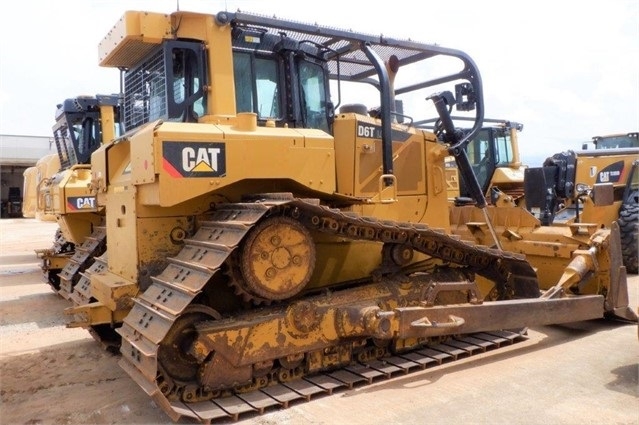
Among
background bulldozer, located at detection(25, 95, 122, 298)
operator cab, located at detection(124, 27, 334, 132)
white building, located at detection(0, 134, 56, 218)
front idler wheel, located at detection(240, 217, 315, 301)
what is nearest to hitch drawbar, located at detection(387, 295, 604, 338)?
front idler wheel, located at detection(240, 217, 315, 301)

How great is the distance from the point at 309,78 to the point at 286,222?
1.73m

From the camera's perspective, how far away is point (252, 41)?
502cm

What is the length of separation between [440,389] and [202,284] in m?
2.12

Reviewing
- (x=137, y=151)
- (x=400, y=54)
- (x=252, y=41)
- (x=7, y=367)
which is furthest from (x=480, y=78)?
(x=7, y=367)

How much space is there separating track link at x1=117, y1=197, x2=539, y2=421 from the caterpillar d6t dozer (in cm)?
2

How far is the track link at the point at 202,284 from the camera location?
381cm

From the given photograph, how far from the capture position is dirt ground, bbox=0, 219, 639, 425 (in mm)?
3998

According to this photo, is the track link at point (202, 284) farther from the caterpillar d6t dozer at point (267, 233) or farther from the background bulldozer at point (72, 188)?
the background bulldozer at point (72, 188)

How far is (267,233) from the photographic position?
4.21 meters

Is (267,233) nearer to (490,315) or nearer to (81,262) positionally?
(490,315)

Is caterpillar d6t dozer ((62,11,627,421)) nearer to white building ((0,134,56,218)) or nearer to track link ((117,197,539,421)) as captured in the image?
track link ((117,197,539,421))

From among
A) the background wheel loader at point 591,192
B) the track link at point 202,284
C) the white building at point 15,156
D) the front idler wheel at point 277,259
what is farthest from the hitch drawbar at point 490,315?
the white building at point 15,156

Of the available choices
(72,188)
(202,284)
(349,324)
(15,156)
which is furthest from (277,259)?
(15,156)

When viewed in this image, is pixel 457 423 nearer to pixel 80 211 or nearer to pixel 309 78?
pixel 309 78
